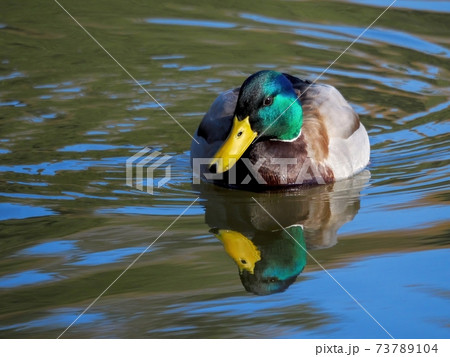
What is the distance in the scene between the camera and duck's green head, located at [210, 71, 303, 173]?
289 inches

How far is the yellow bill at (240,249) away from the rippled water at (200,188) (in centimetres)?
5

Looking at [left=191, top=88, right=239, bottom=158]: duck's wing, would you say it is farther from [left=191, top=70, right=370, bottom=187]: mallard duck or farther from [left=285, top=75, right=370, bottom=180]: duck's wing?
[left=285, top=75, right=370, bottom=180]: duck's wing

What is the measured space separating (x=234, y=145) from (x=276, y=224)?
31.2 inches

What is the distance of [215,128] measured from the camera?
8.08m

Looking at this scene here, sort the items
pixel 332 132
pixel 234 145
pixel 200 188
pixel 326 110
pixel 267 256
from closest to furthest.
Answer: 1. pixel 267 256
2. pixel 234 145
3. pixel 200 188
4. pixel 332 132
5. pixel 326 110

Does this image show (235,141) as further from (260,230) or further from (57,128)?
(57,128)

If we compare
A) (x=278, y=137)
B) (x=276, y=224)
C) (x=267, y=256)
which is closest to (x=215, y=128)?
(x=278, y=137)

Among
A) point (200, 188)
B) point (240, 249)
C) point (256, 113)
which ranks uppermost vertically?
point (256, 113)

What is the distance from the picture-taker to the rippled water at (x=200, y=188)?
5.45 meters

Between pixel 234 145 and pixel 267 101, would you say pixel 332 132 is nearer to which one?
pixel 267 101

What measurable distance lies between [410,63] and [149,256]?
5592mm

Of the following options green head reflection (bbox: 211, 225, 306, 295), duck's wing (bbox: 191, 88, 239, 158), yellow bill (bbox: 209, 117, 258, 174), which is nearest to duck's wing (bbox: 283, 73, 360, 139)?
duck's wing (bbox: 191, 88, 239, 158)

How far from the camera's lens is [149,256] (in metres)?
6.21

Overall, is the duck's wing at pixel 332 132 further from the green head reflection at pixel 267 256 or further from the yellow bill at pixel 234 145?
the green head reflection at pixel 267 256
